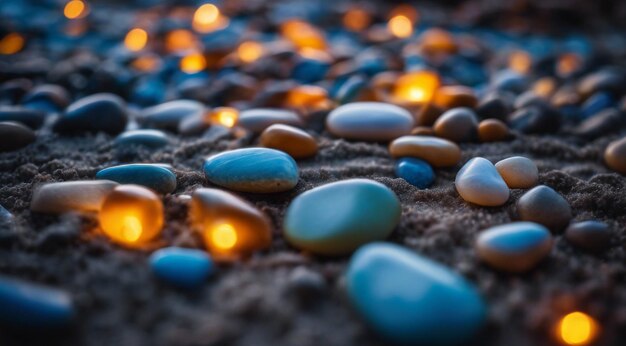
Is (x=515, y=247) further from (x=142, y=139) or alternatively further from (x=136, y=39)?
(x=136, y=39)

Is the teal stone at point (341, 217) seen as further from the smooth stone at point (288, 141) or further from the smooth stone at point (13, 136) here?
the smooth stone at point (13, 136)

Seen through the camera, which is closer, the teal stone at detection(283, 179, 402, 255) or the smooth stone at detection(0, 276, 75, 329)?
the smooth stone at detection(0, 276, 75, 329)

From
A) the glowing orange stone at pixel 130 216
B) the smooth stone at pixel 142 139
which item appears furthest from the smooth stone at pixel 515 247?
the smooth stone at pixel 142 139

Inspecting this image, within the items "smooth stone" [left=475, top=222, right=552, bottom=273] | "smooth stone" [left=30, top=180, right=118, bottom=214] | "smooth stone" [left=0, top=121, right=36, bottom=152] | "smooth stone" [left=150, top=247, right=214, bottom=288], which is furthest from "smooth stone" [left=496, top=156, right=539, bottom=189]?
"smooth stone" [left=0, top=121, right=36, bottom=152]

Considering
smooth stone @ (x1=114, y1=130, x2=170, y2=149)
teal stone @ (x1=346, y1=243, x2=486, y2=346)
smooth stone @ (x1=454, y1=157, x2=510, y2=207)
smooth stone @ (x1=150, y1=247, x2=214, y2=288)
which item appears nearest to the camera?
teal stone @ (x1=346, y1=243, x2=486, y2=346)

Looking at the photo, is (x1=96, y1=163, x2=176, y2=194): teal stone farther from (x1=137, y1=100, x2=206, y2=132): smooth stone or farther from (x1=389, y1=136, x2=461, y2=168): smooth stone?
(x1=389, y1=136, x2=461, y2=168): smooth stone

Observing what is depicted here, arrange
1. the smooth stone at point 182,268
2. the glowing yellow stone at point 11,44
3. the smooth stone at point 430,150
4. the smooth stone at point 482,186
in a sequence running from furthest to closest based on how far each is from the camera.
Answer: the glowing yellow stone at point 11,44, the smooth stone at point 430,150, the smooth stone at point 482,186, the smooth stone at point 182,268
